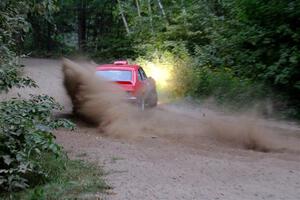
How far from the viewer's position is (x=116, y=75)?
53.8 ft

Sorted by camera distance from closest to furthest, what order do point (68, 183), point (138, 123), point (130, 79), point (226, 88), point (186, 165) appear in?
point (68, 183) < point (186, 165) < point (138, 123) < point (130, 79) < point (226, 88)

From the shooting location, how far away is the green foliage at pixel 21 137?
697 cm

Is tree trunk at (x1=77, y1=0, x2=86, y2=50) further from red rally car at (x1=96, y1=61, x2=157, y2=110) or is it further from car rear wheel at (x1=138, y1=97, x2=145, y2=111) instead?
car rear wheel at (x1=138, y1=97, x2=145, y2=111)

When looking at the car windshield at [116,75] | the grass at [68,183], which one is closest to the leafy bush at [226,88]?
the car windshield at [116,75]

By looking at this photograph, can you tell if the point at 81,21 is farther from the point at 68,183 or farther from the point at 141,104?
the point at 68,183

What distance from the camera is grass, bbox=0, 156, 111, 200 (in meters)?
6.92

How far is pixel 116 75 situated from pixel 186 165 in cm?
756

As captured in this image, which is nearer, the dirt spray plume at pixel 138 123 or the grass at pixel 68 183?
the grass at pixel 68 183

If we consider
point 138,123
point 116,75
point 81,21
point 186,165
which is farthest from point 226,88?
point 81,21

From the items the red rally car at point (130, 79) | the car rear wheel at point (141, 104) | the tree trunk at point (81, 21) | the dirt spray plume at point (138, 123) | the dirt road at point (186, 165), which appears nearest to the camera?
the dirt road at point (186, 165)

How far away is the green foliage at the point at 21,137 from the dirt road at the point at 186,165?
1.27m

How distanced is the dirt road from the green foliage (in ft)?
4.17

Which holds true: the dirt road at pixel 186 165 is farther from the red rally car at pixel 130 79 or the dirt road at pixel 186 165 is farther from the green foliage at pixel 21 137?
the red rally car at pixel 130 79

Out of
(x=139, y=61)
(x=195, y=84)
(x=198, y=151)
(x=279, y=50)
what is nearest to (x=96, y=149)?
(x=198, y=151)
